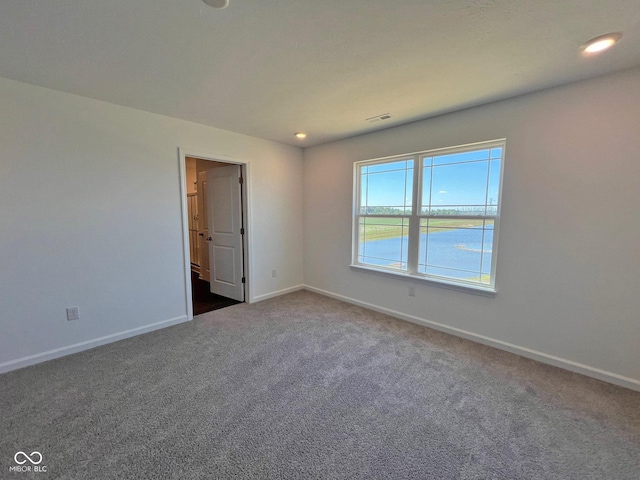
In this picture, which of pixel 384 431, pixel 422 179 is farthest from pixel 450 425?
pixel 422 179

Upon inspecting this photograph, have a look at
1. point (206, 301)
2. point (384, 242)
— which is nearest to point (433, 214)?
point (384, 242)

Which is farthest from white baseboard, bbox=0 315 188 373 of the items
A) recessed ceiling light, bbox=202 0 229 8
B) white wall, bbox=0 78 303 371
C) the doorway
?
recessed ceiling light, bbox=202 0 229 8

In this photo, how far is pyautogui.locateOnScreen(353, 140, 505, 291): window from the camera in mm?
2818

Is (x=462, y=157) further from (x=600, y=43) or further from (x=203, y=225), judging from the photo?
(x=203, y=225)

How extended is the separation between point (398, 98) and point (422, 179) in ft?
3.54

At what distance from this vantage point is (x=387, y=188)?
3664 millimetres

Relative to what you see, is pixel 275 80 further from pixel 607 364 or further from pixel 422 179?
pixel 607 364

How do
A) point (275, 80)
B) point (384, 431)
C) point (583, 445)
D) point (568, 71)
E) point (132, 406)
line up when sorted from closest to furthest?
point (583, 445) < point (384, 431) < point (132, 406) < point (568, 71) < point (275, 80)

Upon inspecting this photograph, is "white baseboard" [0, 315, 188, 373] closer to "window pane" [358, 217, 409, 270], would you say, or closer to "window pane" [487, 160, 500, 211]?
"window pane" [358, 217, 409, 270]

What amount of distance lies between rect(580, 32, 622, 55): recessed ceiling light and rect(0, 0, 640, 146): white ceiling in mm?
42

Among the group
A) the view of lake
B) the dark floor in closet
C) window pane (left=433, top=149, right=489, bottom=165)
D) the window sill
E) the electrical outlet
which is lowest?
the dark floor in closet

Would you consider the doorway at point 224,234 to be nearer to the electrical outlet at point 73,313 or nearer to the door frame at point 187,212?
the door frame at point 187,212

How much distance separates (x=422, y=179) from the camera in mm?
3287

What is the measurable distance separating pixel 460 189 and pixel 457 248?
66cm
